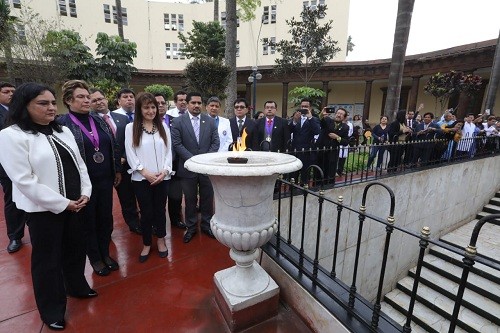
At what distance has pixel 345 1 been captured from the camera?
22.7 meters

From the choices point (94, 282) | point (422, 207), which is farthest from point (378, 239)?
point (94, 282)

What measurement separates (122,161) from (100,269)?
127 centimetres

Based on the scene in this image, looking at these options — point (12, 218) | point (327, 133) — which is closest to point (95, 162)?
point (12, 218)

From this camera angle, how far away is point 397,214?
609 centimetres

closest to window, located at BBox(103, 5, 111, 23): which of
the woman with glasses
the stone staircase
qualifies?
the woman with glasses

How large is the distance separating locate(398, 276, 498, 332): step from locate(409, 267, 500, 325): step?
0.08 m

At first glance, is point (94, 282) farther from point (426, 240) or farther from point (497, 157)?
point (497, 157)

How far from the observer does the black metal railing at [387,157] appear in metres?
4.94

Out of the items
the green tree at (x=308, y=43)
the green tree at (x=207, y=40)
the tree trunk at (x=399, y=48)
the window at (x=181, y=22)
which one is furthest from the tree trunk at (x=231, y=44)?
the window at (x=181, y=22)

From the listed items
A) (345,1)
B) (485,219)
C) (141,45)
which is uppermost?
(345,1)

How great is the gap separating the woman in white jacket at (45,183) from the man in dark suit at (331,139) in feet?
12.6

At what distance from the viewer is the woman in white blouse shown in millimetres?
2734

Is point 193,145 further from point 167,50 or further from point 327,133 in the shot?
point 167,50

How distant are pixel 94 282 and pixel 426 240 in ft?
9.28
